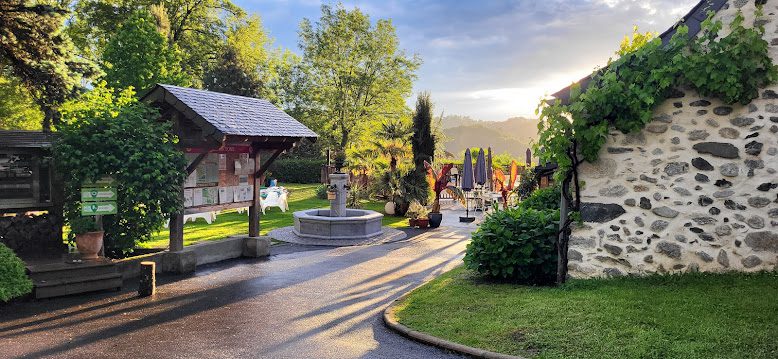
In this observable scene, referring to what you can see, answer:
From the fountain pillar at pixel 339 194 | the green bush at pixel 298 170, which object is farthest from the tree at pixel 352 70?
the fountain pillar at pixel 339 194

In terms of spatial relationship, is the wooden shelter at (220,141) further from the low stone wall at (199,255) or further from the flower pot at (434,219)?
the flower pot at (434,219)

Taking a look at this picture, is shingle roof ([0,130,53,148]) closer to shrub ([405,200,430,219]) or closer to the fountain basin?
the fountain basin

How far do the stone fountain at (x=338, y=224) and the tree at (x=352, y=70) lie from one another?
24026mm

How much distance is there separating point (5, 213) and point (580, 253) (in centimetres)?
957

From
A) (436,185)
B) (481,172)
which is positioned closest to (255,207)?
(436,185)

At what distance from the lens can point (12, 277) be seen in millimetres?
7746

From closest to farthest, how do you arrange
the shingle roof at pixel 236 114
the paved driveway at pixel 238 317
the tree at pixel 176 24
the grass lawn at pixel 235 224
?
1. the paved driveway at pixel 238 317
2. the shingle roof at pixel 236 114
3. the grass lawn at pixel 235 224
4. the tree at pixel 176 24

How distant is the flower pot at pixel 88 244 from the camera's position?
8.96 metres

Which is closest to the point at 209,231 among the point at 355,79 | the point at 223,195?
the point at 223,195

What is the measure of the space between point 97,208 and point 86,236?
480 millimetres

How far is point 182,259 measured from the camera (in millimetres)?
9984

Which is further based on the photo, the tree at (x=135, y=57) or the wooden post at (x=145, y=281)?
the tree at (x=135, y=57)

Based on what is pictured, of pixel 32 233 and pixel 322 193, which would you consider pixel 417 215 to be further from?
pixel 32 233

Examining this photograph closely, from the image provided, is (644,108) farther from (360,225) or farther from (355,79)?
(355,79)
